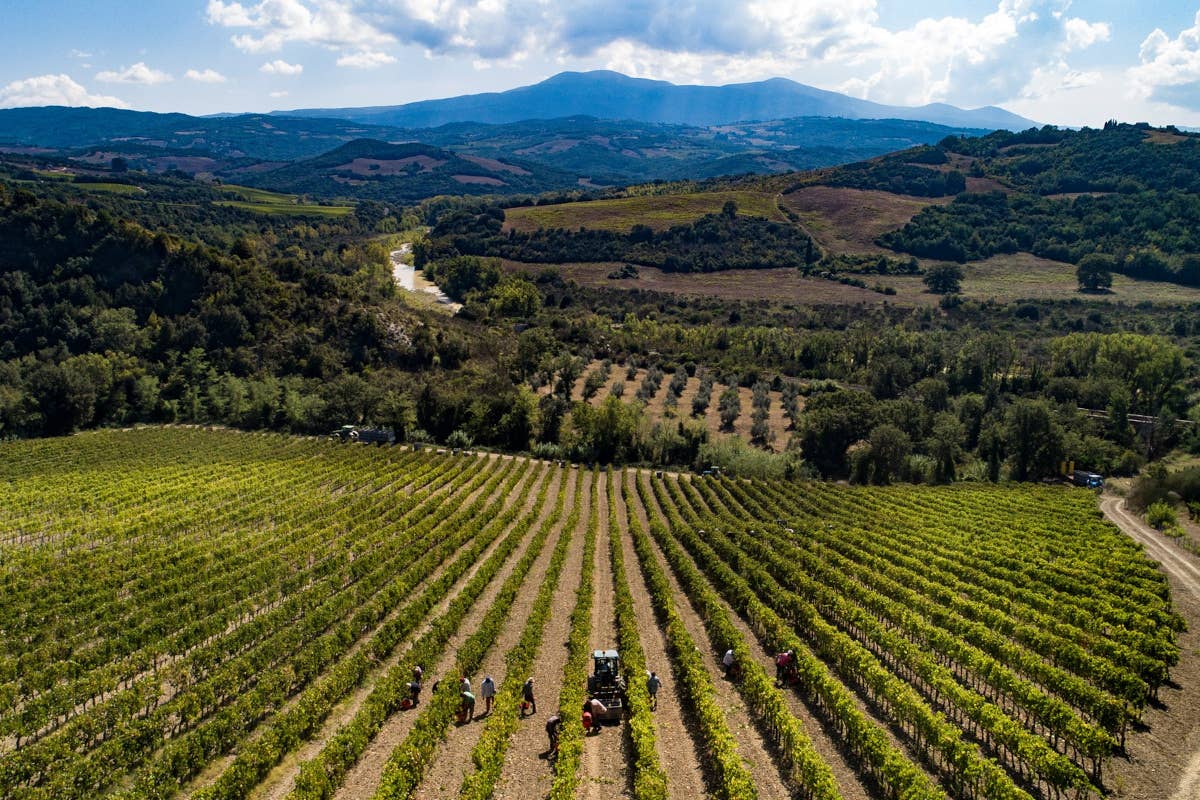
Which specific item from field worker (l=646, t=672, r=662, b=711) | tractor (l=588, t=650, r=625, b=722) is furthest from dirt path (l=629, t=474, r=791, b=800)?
tractor (l=588, t=650, r=625, b=722)

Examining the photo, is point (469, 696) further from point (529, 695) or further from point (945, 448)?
point (945, 448)

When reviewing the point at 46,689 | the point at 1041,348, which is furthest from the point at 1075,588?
the point at 1041,348

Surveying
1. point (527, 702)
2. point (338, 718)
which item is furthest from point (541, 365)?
point (338, 718)

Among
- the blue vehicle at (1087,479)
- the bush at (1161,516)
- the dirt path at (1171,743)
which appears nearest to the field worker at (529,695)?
the dirt path at (1171,743)

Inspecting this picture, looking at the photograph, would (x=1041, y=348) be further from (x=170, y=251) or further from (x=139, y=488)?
(x=170, y=251)

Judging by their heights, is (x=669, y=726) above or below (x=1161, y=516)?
below

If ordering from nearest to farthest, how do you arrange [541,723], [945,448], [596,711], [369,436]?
[596,711]
[541,723]
[945,448]
[369,436]
